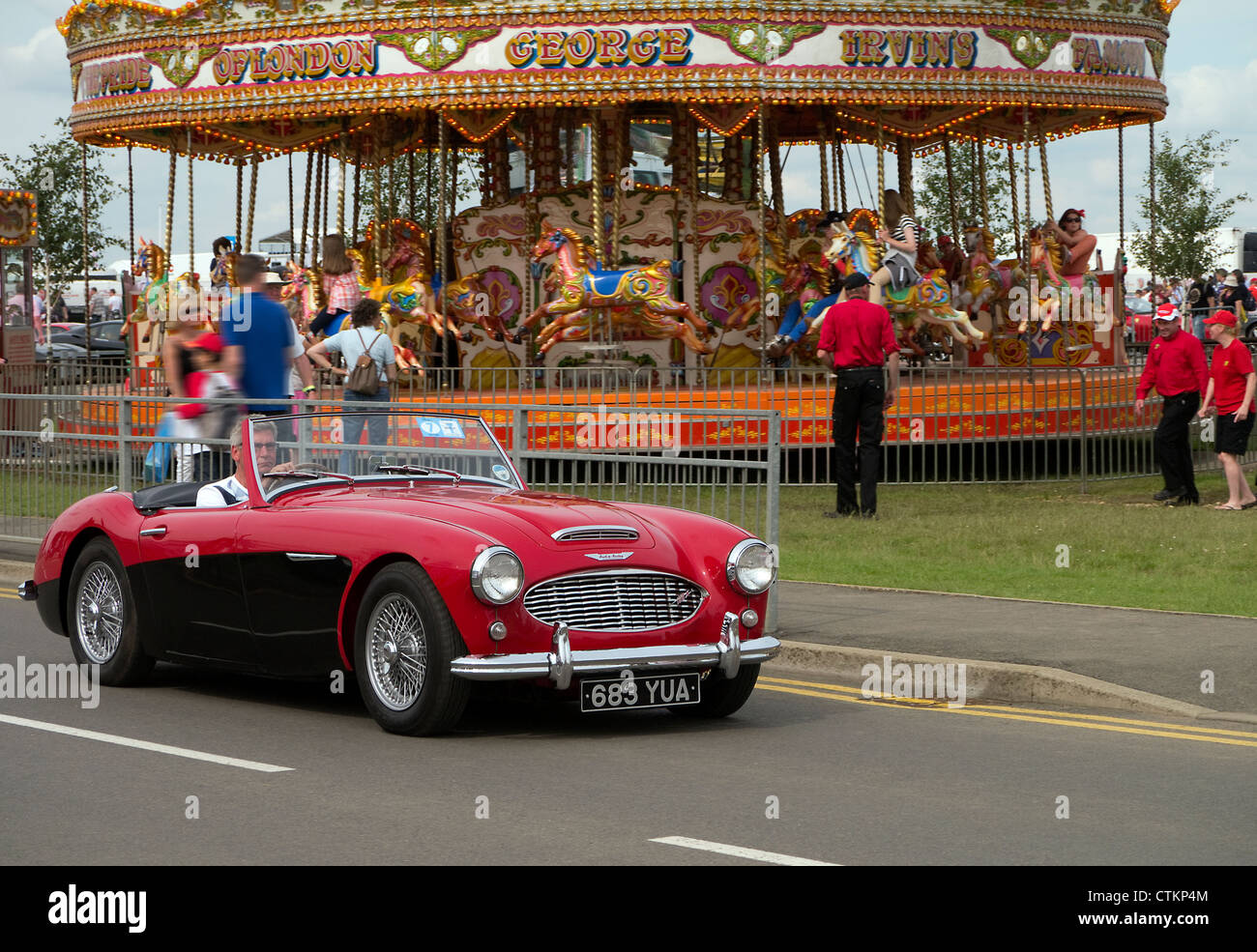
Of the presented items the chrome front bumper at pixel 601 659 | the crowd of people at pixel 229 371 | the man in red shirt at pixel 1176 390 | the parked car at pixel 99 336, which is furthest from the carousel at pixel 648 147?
the parked car at pixel 99 336

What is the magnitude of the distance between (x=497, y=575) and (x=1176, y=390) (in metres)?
11.4

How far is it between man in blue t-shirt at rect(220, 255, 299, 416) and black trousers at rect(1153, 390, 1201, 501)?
342 inches

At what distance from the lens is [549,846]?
248 inches

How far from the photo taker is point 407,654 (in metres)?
8.15

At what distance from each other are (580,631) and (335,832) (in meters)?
1.84

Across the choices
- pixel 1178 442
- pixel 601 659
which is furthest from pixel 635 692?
pixel 1178 442

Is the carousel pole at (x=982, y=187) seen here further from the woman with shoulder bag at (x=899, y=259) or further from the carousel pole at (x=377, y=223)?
the carousel pole at (x=377, y=223)

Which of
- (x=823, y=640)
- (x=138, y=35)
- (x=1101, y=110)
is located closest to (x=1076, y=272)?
(x=1101, y=110)

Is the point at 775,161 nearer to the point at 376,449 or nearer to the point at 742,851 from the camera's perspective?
the point at 376,449

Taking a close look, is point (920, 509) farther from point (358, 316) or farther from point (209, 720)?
point (209, 720)

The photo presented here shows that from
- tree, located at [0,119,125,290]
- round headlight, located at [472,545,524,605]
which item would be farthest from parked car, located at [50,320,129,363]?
round headlight, located at [472,545,524,605]

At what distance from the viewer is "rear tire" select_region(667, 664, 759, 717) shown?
874cm

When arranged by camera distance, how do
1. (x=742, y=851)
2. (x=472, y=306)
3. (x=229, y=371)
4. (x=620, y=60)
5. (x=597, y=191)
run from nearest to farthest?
(x=742, y=851) < (x=229, y=371) < (x=620, y=60) < (x=597, y=191) < (x=472, y=306)

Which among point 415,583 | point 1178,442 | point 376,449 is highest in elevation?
point 376,449
